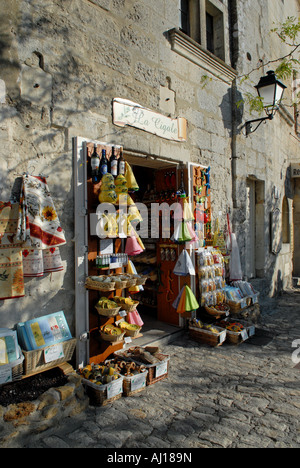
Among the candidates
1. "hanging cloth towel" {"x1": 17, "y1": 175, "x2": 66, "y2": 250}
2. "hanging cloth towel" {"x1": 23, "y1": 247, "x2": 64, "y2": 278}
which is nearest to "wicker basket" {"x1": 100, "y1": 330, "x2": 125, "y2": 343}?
"hanging cloth towel" {"x1": 23, "y1": 247, "x2": 64, "y2": 278}

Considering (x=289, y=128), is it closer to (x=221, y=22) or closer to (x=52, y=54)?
(x=221, y=22)

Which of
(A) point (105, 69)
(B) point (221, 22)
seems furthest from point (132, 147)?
(B) point (221, 22)

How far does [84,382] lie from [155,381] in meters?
0.83

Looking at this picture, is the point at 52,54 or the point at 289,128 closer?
the point at 52,54

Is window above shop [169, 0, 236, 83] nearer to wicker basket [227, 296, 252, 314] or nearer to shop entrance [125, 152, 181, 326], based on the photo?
shop entrance [125, 152, 181, 326]

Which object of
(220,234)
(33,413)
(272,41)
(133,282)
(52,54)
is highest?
(272,41)

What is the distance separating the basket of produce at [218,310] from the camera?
16.7 ft

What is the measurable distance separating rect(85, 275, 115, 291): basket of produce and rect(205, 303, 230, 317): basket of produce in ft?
6.84

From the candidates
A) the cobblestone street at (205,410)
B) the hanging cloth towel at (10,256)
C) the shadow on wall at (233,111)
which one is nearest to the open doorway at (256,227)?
the shadow on wall at (233,111)

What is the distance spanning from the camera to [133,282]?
3.75 metres

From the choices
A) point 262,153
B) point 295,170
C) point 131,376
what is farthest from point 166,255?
point 295,170

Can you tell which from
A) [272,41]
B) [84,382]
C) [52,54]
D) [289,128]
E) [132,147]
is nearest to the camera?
[84,382]

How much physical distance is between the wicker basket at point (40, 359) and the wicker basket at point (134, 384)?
632 millimetres

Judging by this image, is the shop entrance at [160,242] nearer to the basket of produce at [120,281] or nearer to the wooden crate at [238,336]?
the wooden crate at [238,336]
